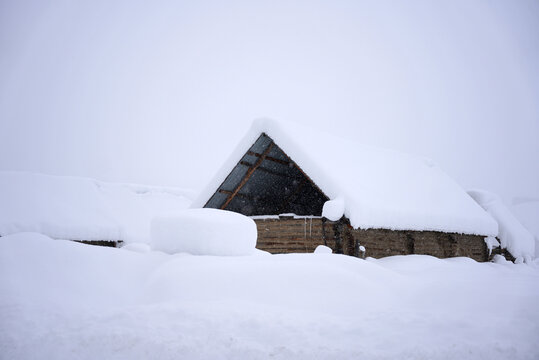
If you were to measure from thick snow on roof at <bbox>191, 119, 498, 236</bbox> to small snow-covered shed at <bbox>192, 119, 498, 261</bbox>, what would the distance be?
0.03 metres

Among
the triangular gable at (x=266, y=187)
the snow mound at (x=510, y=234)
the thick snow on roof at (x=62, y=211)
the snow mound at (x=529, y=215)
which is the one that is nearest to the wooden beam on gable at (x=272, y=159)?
the triangular gable at (x=266, y=187)

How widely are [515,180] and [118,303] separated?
114 meters

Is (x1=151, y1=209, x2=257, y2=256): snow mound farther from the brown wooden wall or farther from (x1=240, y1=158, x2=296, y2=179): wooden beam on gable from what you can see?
(x1=240, y1=158, x2=296, y2=179): wooden beam on gable

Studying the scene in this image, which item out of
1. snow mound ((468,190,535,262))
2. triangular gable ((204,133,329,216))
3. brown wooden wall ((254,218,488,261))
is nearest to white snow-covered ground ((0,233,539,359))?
brown wooden wall ((254,218,488,261))

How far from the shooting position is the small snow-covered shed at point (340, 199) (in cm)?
945

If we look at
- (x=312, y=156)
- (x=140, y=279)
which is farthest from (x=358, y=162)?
(x=140, y=279)

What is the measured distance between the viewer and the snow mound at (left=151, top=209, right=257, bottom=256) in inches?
229

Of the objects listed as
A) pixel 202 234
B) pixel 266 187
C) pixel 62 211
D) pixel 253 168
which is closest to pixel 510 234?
pixel 266 187

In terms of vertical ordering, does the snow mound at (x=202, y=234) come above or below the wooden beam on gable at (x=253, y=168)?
below

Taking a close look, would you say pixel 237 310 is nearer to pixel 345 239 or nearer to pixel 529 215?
pixel 345 239

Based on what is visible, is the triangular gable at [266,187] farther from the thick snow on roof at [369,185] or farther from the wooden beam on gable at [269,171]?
the thick snow on roof at [369,185]

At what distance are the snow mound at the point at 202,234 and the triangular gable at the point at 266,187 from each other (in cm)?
456

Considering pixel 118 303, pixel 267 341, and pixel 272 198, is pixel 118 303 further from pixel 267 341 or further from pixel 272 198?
pixel 272 198

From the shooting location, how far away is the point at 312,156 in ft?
31.8
